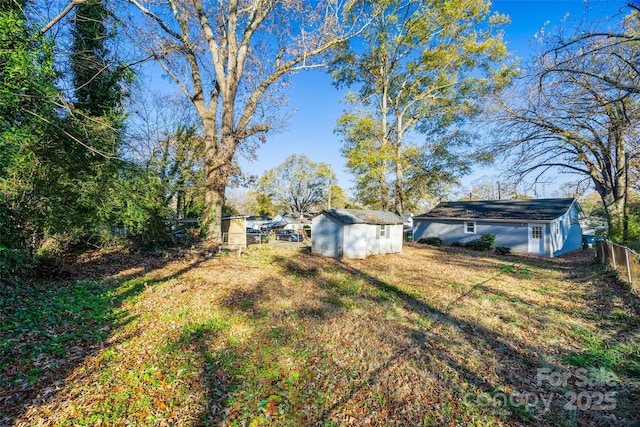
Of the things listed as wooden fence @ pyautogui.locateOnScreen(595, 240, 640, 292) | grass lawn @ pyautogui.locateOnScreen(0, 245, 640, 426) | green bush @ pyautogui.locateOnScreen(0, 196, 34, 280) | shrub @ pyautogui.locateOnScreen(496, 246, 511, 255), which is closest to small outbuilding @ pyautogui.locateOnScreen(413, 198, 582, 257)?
shrub @ pyautogui.locateOnScreen(496, 246, 511, 255)

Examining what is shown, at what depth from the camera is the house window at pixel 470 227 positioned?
20.4m

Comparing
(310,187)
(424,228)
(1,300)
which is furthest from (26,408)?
(310,187)

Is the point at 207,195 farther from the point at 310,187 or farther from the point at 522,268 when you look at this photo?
the point at 310,187

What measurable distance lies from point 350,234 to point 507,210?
1370 cm

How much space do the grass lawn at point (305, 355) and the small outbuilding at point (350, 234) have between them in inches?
250

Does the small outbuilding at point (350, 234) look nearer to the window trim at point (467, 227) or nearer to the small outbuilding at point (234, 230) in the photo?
the small outbuilding at point (234, 230)

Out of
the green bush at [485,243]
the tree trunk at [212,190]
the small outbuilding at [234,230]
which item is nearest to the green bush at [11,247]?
the tree trunk at [212,190]

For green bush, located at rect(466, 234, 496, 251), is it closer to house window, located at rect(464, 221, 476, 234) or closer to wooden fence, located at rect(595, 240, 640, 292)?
house window, located at rect(464, 221, 476, 234)

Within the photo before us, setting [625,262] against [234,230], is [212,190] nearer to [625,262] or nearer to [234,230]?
[234,230]

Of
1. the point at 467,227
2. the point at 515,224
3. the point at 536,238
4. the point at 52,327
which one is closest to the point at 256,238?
the point at 52,327

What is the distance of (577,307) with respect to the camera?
21.8ft

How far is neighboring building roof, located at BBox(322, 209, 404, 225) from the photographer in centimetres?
1420

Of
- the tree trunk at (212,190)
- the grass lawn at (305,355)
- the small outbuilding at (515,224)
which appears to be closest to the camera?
the grass lawn at (305,355)

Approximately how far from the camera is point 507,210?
1988 centimetres
